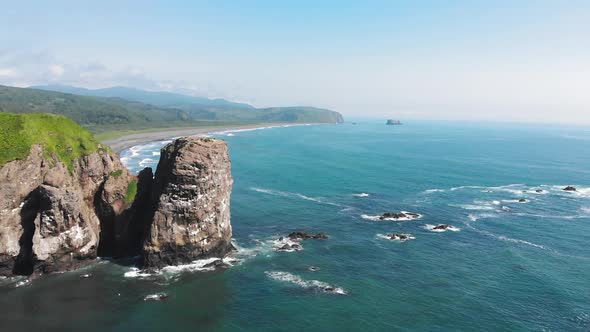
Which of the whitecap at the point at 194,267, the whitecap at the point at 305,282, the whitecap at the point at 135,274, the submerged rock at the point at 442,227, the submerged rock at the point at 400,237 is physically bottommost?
the whitecap at the point at 305,282

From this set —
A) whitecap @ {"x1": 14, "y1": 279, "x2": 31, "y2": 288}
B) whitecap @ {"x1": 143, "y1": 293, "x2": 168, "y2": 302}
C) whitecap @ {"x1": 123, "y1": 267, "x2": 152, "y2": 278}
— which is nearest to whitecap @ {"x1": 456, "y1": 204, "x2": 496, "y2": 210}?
whitecap @ {"x1": 143, "y1": 293, "x2": 168, "y2": 302}

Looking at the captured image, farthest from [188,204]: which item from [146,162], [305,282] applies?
[146,162]

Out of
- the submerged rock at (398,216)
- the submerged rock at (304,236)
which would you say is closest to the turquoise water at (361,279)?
the submerged rock at (304,236)

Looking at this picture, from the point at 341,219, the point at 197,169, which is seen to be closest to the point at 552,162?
the point at 341,219

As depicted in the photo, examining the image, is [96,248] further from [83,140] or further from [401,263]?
[401,263]

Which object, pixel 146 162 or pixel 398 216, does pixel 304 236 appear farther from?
pixel 146 162

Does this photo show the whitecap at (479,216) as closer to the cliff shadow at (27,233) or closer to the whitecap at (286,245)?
the whitecap at (286,245)

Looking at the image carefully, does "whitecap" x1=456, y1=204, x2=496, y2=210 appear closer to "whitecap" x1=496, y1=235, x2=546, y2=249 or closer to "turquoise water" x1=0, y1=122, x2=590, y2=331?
"turquoise water" x1=0, y1=122, x2=590, y2=331
